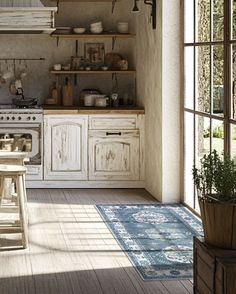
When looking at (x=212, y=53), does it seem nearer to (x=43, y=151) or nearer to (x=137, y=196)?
(x=137, y=196)

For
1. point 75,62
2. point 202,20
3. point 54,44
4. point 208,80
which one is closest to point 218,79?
point 208,80

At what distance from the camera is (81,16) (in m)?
9.23

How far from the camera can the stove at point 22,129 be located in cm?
845

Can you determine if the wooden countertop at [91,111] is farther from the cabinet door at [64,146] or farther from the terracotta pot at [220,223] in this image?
Answer: the terracotta pot at [220,223]

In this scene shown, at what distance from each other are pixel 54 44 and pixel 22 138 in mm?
1442

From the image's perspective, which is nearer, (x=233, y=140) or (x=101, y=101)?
(x=233, y=140)

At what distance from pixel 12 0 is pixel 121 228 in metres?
3.18

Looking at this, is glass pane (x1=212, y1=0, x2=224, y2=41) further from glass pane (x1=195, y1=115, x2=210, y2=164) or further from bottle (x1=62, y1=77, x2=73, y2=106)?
bottle (x1=62, y1=77, x2=73, y2=106)

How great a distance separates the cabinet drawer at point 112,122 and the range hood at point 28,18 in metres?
1.23

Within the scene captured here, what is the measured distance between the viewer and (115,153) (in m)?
8.61

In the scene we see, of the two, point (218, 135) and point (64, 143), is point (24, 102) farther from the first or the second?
point (218, 135)

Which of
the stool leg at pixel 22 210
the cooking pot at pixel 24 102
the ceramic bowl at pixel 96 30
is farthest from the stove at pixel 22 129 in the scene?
the stool leg at pixel 22 210

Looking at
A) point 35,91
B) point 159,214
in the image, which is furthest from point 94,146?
point 159,214

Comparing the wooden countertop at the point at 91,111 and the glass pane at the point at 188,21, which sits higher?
the glass pane at the point at 188,21
